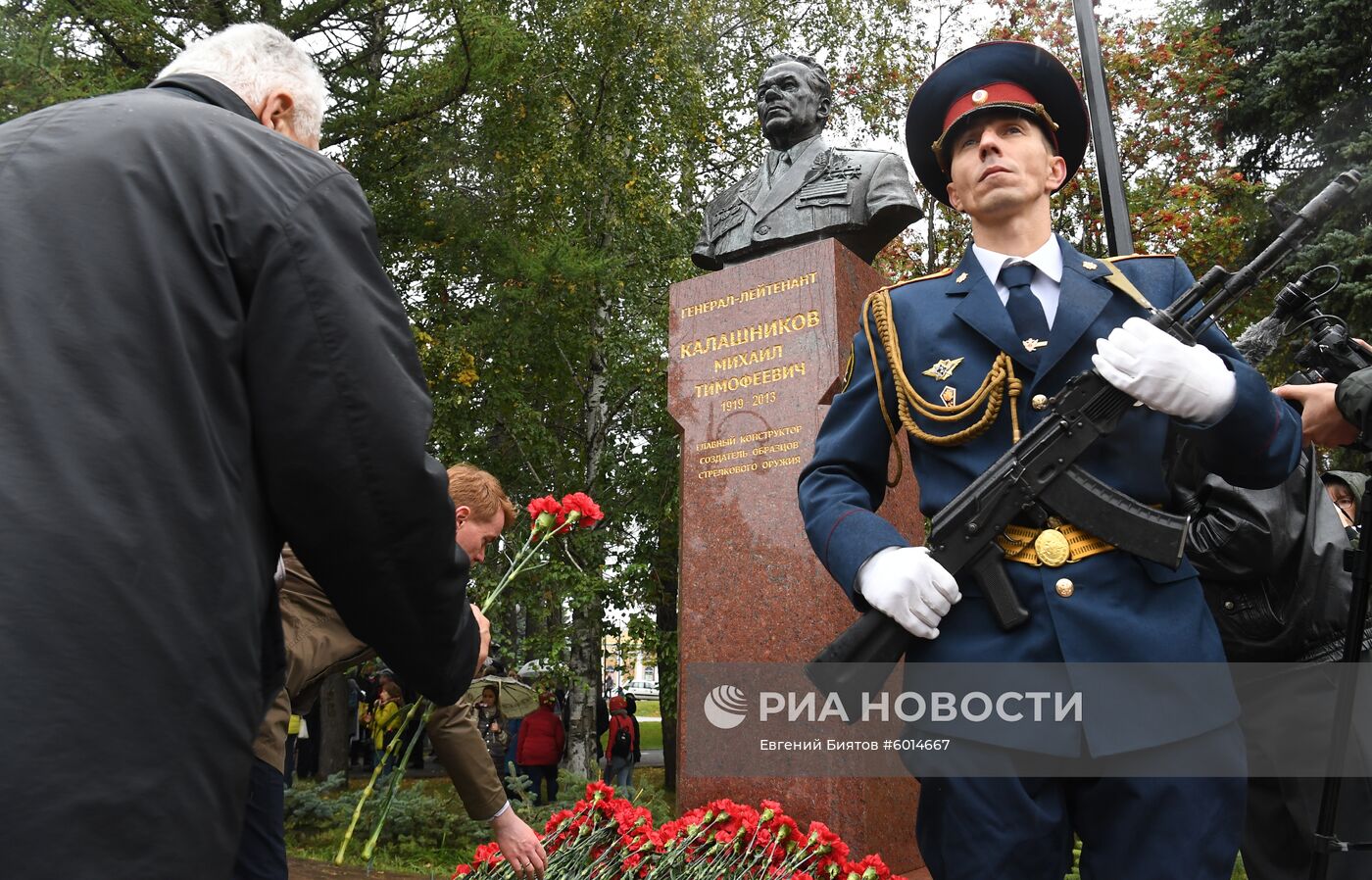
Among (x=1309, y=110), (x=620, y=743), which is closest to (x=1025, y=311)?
(x=620, y=743)

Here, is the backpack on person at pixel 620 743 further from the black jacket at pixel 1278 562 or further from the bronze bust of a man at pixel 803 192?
the black jacket at pixel 1278 562

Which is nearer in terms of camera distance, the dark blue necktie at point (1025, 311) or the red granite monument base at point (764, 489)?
the dark blue necktie at point (1025, 311)

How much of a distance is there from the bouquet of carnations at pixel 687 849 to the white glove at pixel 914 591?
171 centimetres

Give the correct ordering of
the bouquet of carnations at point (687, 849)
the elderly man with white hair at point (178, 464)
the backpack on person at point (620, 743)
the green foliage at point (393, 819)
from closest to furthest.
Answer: the elderly man with white hair at point (178, 464) → the bouquet of carnations at point (687, 849) → the green foliage at point (393, 819) → the backpack on person at point (620, 743)

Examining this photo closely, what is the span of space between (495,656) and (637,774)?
7.92 meters

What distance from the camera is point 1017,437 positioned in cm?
201

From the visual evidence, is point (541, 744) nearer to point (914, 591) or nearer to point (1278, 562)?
point (1278, 562)

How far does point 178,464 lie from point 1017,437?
4.70ft

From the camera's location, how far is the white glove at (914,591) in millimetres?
1854

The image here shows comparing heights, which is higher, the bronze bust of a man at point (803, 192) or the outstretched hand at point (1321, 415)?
the bronze bust of a man at point (803, 192)

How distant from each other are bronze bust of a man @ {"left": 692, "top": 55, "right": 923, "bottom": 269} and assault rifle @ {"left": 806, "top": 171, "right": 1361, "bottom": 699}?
358 cm

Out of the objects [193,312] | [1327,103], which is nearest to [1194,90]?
[1327,103]

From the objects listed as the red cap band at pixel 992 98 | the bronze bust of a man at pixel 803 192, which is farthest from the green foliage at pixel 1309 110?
the red cap band at pixel 992 98

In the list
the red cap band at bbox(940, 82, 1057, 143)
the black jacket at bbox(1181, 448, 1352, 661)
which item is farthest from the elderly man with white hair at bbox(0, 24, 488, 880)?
the black jacket at bbox(1181, 448, 1352, 661)
